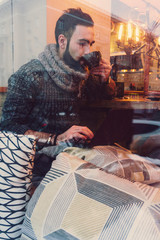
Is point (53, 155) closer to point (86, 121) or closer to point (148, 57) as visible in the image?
point (86, 121)

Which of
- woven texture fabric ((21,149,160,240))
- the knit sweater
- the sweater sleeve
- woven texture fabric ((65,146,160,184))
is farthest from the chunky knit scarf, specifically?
woven texture fabric ((21,149,160,240))

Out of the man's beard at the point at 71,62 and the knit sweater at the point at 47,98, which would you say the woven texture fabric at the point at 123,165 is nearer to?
the knit sweater at the point at 47,98

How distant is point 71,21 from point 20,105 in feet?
1.83

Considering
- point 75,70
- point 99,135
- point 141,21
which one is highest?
point 141,21

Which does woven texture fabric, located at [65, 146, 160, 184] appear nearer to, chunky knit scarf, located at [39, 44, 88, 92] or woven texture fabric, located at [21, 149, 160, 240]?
woven texture fabric, located at [21, 149, 160, 240]

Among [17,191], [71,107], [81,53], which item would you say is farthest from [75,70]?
[17,191]

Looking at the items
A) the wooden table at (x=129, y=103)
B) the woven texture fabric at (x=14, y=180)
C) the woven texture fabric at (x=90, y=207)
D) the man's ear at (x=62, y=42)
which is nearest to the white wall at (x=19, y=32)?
the man's ear at (x=62, y=42)

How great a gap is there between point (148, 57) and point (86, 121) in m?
0.49

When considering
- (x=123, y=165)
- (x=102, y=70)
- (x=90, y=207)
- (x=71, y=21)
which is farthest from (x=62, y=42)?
(x=90, y=207)

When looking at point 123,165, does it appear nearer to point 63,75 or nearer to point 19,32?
point 63,75

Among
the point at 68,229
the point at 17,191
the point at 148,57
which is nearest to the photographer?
the point at 68,229

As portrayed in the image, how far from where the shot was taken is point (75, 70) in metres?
1.20

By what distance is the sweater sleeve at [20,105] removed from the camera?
4.00ft

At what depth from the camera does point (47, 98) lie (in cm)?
121
